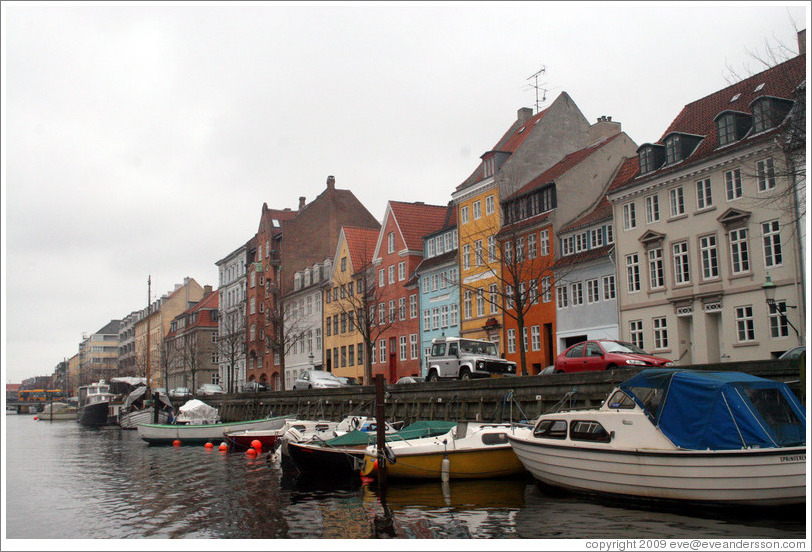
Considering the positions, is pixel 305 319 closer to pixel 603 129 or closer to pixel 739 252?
pixel 603 129

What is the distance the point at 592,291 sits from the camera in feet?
138

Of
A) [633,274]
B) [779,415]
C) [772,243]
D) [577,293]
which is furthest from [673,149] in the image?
[779,415]

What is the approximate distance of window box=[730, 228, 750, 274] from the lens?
109 ft

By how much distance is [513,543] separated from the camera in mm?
14422

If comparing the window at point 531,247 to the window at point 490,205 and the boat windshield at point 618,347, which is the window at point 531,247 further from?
the boat windshield at point 618,347

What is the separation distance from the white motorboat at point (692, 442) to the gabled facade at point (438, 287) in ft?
110

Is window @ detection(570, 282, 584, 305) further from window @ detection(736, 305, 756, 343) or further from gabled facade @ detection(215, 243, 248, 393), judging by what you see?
gabled facade @ detection(215, 243, 248, 393)

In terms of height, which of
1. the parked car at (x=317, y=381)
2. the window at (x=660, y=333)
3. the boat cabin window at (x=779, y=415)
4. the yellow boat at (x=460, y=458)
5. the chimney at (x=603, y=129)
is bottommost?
the yellow boat at (x=460, y=458)

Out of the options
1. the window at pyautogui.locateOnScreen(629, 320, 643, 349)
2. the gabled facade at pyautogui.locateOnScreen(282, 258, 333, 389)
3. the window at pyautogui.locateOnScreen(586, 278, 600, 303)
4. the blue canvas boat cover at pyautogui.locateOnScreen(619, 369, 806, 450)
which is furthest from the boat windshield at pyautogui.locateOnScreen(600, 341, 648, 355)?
the gabled facade at pyautogui.locateOnScreen(282, 258, 333, 389)

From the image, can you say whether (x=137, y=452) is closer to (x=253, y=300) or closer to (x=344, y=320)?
(x=344, y=320)

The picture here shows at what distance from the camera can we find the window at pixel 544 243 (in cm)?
4511

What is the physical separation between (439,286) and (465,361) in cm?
1987

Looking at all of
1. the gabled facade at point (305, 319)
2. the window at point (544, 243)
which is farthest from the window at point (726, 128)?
the gabled facade at point (305, 319)

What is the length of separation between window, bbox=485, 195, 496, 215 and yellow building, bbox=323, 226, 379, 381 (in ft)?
47.0
